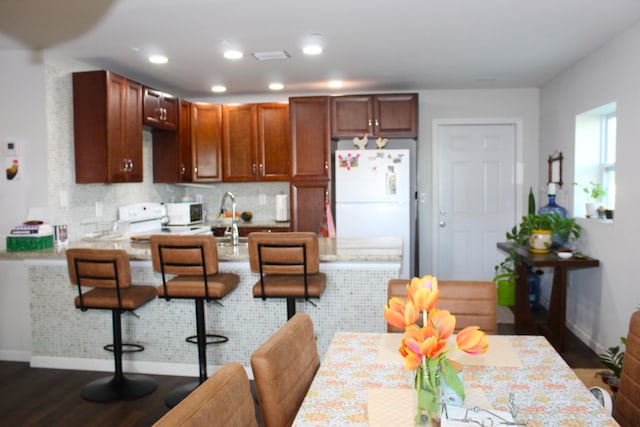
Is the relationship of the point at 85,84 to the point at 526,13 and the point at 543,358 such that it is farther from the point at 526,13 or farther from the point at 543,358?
the point at 543,358

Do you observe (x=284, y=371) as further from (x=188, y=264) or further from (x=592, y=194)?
(x=592, y=194)

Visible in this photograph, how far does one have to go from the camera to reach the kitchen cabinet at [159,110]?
4.67 m

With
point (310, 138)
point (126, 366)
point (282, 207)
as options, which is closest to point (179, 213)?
point (282, 207)

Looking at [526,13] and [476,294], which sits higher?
[526,13]

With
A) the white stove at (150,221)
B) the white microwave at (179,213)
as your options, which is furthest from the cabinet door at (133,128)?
the white microwave at (179,213)

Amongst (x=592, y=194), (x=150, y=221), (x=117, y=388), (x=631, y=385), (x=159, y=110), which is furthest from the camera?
(x=150, y=221)

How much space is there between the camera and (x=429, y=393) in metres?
1.22

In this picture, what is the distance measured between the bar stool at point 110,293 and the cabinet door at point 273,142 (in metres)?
2.49

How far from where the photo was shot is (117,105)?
13.8 ft

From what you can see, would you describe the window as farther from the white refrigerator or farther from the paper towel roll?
the paper towel roll

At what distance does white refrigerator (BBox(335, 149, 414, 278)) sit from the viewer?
502 centimetres

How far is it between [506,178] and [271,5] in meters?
3.62

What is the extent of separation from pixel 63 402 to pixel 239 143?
125 inches

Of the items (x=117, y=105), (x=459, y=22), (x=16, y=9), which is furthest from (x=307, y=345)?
(x=117, y=105)
